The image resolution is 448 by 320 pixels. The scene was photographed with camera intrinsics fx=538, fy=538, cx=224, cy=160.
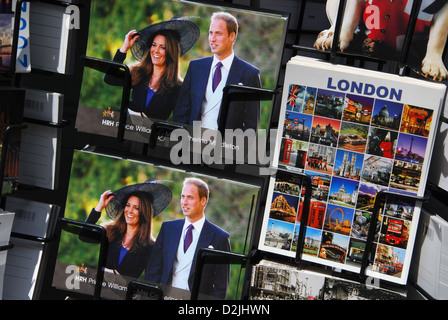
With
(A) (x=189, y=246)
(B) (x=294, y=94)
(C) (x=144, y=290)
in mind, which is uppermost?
(B) (x=294, y=94)

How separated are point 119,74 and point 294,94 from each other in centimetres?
36

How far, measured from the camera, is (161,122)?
108cm

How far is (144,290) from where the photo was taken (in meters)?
1.08

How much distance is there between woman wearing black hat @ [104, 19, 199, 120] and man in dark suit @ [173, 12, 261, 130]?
3 centimetres

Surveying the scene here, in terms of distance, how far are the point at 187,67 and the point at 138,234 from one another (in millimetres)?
349

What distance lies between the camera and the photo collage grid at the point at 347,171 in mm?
999

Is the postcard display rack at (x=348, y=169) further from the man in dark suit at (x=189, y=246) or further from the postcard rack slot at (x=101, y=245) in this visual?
the postcard rack slot at (x=101, y=245)

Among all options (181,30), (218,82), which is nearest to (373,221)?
(218,82)

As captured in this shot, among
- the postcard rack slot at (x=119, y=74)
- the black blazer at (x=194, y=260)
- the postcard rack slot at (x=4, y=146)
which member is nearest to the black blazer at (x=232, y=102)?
the postcard rack slot at (x=119, y=74)

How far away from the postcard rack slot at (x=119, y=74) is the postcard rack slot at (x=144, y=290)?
0.96ft

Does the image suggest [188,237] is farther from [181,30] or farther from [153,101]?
[181,30]

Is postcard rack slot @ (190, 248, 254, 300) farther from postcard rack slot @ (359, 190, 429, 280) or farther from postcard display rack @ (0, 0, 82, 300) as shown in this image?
postcard display rack @ (0, 0, 82, 300)
